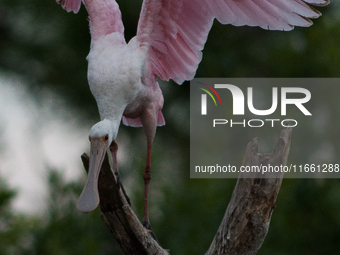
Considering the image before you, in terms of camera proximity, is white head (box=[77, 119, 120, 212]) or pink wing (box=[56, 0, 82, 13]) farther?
pink wing (box=[56, 0, 82, 13])

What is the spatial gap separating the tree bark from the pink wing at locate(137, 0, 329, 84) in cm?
72

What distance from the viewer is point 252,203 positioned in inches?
118

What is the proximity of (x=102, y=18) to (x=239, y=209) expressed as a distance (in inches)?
53.3

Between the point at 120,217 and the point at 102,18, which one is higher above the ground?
the point at 102,18

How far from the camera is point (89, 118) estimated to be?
7.38 metres

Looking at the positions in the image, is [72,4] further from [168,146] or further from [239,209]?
[168,146]

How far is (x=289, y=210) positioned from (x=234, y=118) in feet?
4.53

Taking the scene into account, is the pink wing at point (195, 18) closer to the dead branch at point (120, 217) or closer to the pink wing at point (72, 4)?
the pink wing at point (72, 4)

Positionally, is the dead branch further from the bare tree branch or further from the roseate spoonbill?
the bare tree branch

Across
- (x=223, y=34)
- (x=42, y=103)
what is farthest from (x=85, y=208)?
(x=223, y=34)

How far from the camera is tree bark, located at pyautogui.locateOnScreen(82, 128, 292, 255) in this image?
9.64ft

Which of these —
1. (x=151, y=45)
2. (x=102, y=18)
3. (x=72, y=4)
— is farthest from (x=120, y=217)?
(x=72, y=4)

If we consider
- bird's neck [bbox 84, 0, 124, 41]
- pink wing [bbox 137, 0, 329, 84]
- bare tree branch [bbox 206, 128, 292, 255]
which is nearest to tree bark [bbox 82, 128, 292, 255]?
bare tree branch [bbox 206, 128, 292, 255]

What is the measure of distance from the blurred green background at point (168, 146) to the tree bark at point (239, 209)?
5.46 ft
